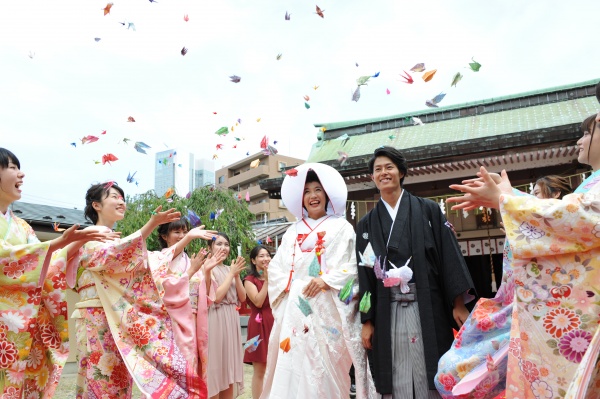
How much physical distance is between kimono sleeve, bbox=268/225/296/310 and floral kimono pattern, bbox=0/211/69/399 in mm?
1695

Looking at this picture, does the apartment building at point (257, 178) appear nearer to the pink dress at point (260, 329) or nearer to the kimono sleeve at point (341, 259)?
the pink dress at point (260, 329)

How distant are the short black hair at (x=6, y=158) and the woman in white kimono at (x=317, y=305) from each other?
2.28m

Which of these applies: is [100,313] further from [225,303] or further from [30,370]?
[225,303]

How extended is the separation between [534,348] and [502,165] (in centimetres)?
726

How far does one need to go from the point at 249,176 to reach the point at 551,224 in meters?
48.1

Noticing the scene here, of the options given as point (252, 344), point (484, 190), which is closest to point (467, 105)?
point (252, 344)

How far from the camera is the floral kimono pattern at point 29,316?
3.35 metres

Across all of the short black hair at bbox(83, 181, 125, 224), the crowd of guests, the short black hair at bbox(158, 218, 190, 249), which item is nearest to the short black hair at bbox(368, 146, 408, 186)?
the crowd of guests

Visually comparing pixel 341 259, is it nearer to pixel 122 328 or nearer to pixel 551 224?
pixel 122 328

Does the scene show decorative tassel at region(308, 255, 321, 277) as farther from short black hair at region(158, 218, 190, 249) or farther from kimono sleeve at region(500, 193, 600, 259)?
short black hair at region(158, 218, 190, 249)

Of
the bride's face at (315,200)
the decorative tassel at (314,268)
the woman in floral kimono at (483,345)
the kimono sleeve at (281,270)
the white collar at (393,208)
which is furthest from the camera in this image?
the bride's face at (315,200)

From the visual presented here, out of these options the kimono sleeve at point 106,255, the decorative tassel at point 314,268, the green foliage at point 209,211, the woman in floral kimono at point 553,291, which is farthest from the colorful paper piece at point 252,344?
the green foliage at point 209,211

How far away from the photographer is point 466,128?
38.8 feet

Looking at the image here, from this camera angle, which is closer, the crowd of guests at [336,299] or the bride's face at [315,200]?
the crowd of guests at [336,299]
